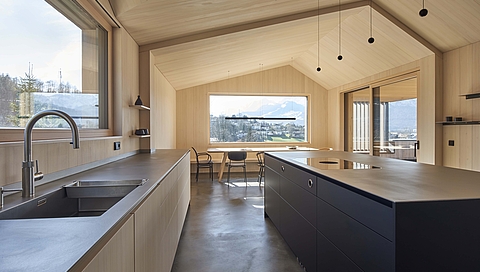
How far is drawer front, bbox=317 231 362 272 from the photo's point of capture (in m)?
1.53

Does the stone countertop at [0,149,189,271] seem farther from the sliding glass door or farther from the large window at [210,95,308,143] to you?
the large window at [210,95,308,143]

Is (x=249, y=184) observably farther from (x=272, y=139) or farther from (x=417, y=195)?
(x=417, y=195)

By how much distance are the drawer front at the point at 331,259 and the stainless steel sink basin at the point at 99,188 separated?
1.28m

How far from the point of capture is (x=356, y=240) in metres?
1.46

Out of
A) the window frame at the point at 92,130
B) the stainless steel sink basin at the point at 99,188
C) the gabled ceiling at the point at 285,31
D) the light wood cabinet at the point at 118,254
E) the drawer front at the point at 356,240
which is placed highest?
the gabled ceiling at the point at 285,31

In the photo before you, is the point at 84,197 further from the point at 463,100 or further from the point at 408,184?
the point at 463,100

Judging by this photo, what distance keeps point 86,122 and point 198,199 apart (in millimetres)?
2726

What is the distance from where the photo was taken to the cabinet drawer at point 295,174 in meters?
2.08

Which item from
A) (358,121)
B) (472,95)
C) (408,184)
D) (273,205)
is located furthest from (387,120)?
(408,184)

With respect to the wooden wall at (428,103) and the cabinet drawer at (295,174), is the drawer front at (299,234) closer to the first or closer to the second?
the cabinet drawer at (295,174)

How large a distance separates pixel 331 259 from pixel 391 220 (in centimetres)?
71

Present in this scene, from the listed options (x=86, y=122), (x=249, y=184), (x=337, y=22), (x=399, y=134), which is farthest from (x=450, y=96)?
(x=86, y=122)

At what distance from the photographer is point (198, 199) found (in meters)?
4.84

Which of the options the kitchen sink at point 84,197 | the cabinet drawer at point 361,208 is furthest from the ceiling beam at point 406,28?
the kitchen sink at point 84,197
